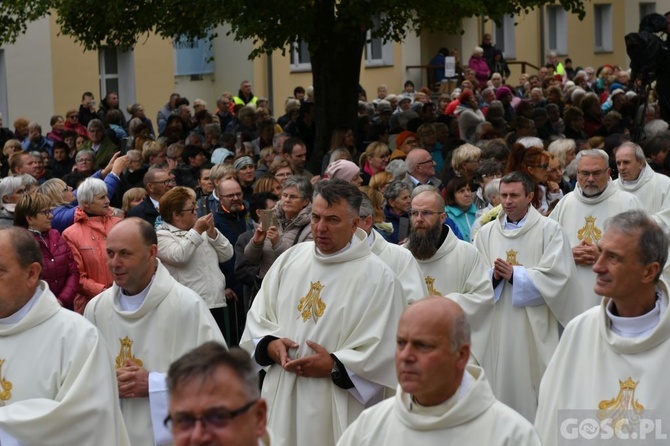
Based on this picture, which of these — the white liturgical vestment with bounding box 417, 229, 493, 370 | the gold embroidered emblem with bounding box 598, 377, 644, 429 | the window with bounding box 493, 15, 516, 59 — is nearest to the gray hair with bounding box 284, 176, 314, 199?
the white liturgical vestment with bounding box 417, 229, 493, 370

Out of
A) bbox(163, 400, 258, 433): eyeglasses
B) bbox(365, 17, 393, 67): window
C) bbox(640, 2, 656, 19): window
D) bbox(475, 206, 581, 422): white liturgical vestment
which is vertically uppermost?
bbox(640, 2, 656, 19): window

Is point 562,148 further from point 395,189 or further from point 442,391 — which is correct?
point 442,391

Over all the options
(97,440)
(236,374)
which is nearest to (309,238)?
(97,440)

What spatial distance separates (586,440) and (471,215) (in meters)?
5.55

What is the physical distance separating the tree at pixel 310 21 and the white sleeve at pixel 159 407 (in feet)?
30.6

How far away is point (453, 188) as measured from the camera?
10945 mm

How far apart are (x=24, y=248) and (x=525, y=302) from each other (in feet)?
14.2

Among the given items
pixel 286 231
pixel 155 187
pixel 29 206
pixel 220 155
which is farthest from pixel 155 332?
pixel 220 155

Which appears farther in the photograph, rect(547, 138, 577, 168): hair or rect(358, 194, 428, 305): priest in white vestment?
rect(547, 138, 577, 168): hair

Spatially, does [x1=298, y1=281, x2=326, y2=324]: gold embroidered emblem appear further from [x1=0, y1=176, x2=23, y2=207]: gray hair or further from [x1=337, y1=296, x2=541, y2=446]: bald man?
[x1=0, y1=176, x2=23, y2=207]: gray hair

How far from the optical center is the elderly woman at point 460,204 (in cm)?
1093

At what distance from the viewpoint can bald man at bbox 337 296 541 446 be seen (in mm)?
4664

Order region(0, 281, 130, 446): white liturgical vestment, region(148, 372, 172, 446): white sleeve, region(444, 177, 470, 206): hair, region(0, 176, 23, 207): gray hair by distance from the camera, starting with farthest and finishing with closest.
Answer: region(444, 177, 470, 206): hair → region(0, 176, 23, 207): gray hair → region(148, 372, 172, 446): white sleeve → region(0, 281, 130, 446): white liturgical vestment

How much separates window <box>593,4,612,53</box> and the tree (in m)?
27.1
